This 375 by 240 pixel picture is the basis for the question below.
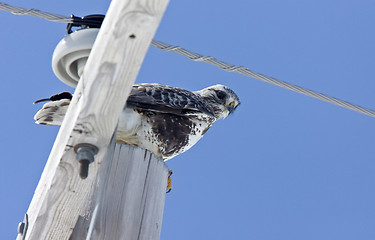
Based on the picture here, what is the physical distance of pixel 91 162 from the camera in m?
2.12

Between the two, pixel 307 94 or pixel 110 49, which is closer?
pixel 110 49

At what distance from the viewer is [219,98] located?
587 centimetres

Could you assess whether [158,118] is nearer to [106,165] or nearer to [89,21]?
[89,21]

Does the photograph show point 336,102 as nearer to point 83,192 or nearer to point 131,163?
point 131,163

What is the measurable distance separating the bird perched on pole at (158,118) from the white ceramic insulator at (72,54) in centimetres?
55

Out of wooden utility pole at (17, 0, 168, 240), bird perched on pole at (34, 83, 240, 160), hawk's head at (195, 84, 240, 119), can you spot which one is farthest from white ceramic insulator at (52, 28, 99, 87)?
hawk's head at (195, 84, 240, 119)

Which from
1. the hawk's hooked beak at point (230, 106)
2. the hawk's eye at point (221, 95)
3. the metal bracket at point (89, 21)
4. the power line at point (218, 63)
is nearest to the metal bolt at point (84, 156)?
the metal bracket at point (89, 21)

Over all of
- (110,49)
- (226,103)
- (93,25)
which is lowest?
(110,49)

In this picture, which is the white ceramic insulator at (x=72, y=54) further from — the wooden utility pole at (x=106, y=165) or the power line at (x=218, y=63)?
the power line at (x=218, y=63)

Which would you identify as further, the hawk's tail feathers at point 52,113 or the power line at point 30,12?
the hawk's tail feathers at point 52,113

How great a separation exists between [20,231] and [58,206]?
201 millimetres

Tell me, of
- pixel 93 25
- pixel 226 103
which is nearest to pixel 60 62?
pixel 93 25

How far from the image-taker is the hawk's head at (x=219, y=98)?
19.1 ft

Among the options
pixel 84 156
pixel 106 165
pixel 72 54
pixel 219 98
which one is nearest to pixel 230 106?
pixel 219 98
